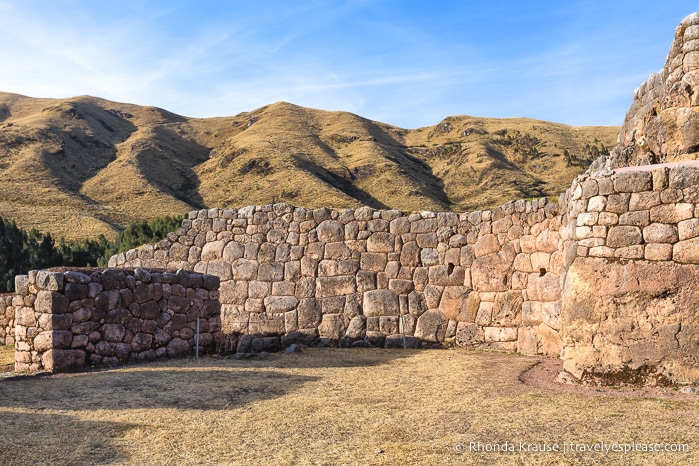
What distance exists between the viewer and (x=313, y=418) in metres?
6.08

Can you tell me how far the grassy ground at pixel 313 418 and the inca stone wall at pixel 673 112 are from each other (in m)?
3.62

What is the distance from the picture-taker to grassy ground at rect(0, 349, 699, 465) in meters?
4.85

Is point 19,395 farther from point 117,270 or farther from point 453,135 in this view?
point 453,135

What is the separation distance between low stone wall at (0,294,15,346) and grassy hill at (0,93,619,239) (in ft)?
86.9

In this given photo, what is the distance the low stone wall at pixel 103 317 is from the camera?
8719 millimetres

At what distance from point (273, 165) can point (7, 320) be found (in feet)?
143

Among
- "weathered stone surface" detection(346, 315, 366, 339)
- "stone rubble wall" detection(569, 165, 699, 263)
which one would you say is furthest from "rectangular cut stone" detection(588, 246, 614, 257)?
"weathered stone surface" detection(346, 315, 366, 339)

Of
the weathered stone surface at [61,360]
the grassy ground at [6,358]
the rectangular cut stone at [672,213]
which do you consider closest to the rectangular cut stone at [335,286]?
the weathered stone surface at [61,360]

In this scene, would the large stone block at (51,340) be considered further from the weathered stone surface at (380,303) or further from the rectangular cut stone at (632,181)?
the rectangular cut stone at (632,181)

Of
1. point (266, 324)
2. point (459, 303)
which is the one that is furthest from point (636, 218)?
point (266, 324)

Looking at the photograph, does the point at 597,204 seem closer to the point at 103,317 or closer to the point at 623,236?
the point at 623,236

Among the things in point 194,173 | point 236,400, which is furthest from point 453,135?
point 236,400

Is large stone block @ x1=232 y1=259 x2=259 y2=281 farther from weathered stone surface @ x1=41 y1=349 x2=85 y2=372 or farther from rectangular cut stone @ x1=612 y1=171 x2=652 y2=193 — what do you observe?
rectangular cut stone @ x1=612 y1=171 x2=652 y2=193

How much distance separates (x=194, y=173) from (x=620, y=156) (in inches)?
2180
